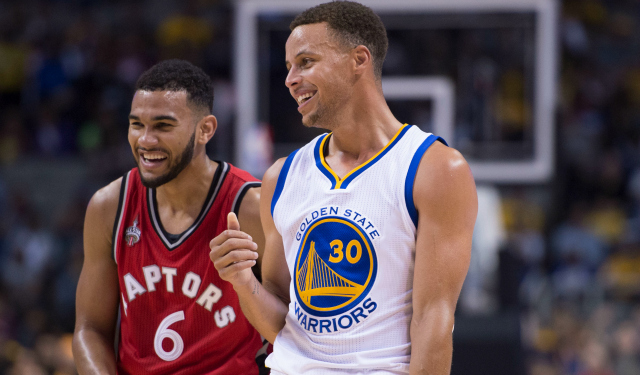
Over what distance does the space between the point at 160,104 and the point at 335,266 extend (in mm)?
1093

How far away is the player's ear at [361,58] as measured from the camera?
273 cm

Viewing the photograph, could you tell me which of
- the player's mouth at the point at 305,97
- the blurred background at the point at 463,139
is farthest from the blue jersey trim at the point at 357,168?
the blurred background at the point at 463,139

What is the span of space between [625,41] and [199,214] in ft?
35.4

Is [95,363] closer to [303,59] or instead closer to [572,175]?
[303,59]

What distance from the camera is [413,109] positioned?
791cm

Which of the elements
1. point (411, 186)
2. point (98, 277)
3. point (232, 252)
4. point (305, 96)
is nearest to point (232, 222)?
point (232, 252)

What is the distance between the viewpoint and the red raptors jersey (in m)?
3.17

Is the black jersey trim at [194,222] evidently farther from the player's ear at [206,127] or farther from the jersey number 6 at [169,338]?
the jersey number 6 at [169,338]

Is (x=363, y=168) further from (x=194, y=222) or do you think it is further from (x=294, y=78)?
(x=194, y=222)

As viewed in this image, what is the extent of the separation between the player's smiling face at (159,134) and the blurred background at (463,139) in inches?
158

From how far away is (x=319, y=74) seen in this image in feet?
8.82

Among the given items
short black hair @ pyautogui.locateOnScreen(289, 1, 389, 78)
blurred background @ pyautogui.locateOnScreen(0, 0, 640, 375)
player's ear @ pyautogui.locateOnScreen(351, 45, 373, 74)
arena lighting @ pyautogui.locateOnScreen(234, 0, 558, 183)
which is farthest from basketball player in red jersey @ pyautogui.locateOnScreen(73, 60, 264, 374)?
arena lighting @ pyautogui.locateOnScreen(234, 0, 558, 183)

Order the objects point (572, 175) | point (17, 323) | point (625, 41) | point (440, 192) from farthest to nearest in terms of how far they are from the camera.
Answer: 1. point (625, 41)
2. point (572, 175)
3. point (17, 323)
4. point (440, 192)

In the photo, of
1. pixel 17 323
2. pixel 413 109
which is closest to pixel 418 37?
pixel 413 109
